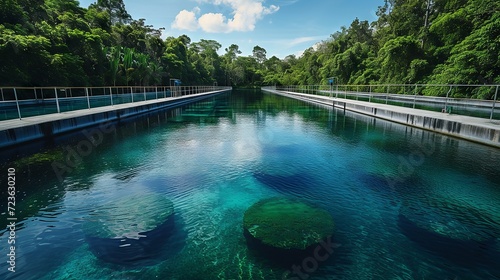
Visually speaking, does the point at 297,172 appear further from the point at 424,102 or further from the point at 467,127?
the point at 424,102

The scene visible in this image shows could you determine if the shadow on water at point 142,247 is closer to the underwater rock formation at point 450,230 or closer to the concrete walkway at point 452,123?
the underwater rock formation at point 450,230

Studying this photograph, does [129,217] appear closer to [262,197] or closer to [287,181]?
[262,197]

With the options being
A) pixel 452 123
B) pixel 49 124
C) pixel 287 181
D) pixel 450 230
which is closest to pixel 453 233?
pixel 450 230

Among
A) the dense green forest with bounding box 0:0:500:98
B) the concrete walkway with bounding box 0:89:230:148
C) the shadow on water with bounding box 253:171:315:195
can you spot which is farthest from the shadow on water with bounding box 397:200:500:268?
the dense green forest with bounding box 0:0:500:98

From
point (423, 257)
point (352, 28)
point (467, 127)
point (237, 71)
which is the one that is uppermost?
point (352, 28)

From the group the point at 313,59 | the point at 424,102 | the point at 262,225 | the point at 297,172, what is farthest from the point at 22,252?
the point at 313,59

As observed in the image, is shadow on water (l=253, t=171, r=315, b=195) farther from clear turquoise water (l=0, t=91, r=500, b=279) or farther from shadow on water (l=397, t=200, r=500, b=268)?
shadow on water (l=397, t=200, r=500, b=268)
